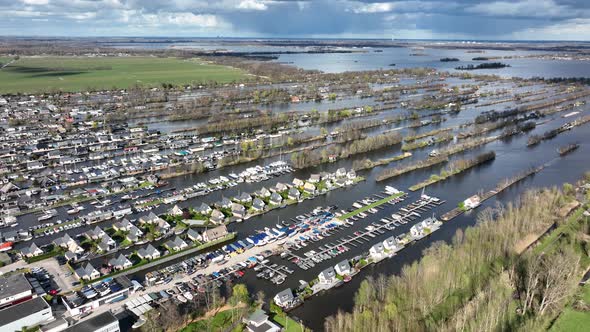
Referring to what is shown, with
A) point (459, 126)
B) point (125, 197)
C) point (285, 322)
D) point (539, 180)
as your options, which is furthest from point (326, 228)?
point (459, 126)

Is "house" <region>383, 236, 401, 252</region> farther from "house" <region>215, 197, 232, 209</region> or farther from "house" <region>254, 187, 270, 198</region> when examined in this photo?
"house" <region>215, 197, 232, 209</region>

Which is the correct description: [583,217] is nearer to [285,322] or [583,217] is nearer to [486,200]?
[486,200]

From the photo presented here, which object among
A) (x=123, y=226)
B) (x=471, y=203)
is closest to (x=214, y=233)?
(x=123, y=226)

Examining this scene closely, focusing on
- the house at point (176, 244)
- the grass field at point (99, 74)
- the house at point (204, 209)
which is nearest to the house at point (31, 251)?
the house at point (176, 244)

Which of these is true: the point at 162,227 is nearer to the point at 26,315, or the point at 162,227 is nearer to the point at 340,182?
the point at 26,315

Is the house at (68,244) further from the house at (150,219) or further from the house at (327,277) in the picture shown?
the house at (327,277)

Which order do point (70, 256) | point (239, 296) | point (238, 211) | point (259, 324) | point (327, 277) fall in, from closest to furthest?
point (259, 324), point (239, 296), point (327, 277), point (70, 256), point (238, 211)
